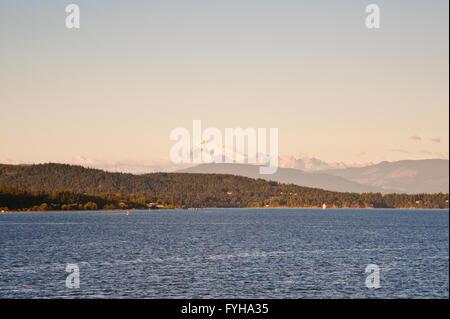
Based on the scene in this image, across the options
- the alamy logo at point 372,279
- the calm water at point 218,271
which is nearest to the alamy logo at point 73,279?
the calm water at point 218,271

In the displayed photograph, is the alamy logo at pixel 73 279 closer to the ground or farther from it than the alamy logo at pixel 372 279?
farther from it

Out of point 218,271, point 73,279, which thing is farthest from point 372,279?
point 73,279

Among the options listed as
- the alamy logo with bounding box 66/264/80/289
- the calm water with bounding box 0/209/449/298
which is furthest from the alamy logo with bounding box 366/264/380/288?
the alamy logo with bounding box 66/264/80/289

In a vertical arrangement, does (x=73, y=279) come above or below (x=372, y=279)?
above

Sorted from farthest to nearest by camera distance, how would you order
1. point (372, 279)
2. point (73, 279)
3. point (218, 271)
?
point (218, 271) < point (372, 279) < point (73, 279)

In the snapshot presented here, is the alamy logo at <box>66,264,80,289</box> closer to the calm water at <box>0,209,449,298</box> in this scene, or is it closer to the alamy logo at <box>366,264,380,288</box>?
the calm water at <box>0,209,449,298</box>

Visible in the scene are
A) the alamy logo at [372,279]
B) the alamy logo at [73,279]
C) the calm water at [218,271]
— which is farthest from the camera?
the alamy logo at [372,279]

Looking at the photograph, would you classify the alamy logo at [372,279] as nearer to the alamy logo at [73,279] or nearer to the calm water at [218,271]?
the calm water at [218,271]

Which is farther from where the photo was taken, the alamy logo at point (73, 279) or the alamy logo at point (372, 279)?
the alamy logo at point (372, 279)

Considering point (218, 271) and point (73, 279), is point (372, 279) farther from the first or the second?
point (73, 279)

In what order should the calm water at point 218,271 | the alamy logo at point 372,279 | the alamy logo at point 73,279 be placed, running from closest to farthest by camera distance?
the calm water at point 218,271, the alamy logo at point 73,279, the alamy logo at point 372,279
